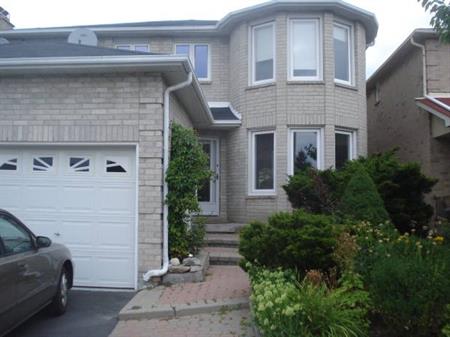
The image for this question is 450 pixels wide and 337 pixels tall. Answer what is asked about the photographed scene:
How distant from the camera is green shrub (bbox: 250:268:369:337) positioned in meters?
4.36

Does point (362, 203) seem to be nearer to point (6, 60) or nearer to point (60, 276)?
point (60, 276)

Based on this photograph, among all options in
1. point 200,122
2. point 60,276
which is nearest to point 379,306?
point 60,276

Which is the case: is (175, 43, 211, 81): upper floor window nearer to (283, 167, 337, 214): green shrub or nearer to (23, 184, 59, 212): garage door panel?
(283, 167, 337, 214): green shrub

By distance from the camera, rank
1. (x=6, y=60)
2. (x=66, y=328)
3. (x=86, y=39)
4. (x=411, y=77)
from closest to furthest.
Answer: (x=66, y=328) < (x=6, y=60) < (x=86, y=39) < (x=411, y=77)

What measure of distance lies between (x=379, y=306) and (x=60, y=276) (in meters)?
4.03

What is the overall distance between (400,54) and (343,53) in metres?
2.32

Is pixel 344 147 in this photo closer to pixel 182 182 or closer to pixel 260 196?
pixel 260 196

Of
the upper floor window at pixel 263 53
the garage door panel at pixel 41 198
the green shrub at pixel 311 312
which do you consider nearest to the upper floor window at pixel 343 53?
the upper floor window at pixel 263 53

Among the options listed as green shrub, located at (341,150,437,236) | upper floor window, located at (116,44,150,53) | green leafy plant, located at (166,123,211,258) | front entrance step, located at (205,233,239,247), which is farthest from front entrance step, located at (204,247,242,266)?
upper floor window, located at (116,44,150,53)

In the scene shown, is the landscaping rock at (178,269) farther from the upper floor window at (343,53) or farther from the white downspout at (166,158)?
the upper floor window at (343,53)

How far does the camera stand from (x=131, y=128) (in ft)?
25.0

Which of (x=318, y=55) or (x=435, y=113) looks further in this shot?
(x=318, y=55)

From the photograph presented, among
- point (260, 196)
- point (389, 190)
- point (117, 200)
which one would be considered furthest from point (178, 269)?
point (260, 196)

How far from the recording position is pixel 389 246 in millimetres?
5164
